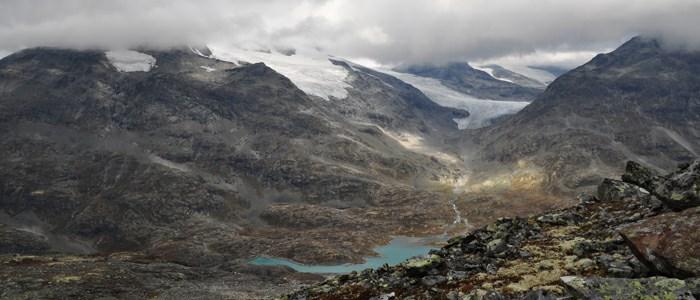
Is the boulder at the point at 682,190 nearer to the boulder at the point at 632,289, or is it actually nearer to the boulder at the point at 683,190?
the boulder at the point at 683,190

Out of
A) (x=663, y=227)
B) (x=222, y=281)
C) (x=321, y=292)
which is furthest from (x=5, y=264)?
(x=663, y=227)

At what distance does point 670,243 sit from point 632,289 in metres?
3.83

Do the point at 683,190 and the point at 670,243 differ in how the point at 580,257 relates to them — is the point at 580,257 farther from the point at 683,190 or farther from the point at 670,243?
the point at 670,243

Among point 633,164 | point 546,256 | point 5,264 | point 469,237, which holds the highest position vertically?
point 633,164

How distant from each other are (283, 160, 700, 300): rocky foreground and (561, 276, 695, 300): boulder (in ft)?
0.09

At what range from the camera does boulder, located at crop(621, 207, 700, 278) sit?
17719 mm

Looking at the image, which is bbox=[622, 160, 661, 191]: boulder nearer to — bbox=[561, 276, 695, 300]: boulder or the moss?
the moss

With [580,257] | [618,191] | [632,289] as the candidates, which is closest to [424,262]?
[580,257]

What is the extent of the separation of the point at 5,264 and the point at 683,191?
591 ft

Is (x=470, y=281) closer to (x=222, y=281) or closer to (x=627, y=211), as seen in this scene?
(x=627, y=211)

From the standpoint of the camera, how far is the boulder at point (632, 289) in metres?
15.7

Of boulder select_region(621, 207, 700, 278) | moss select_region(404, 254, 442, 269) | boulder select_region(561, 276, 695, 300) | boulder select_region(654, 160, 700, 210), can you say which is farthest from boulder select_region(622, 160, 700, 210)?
moss select_region(404, 254, 442, 269)

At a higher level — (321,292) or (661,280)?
(661,280)

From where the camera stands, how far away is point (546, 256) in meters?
29.1
